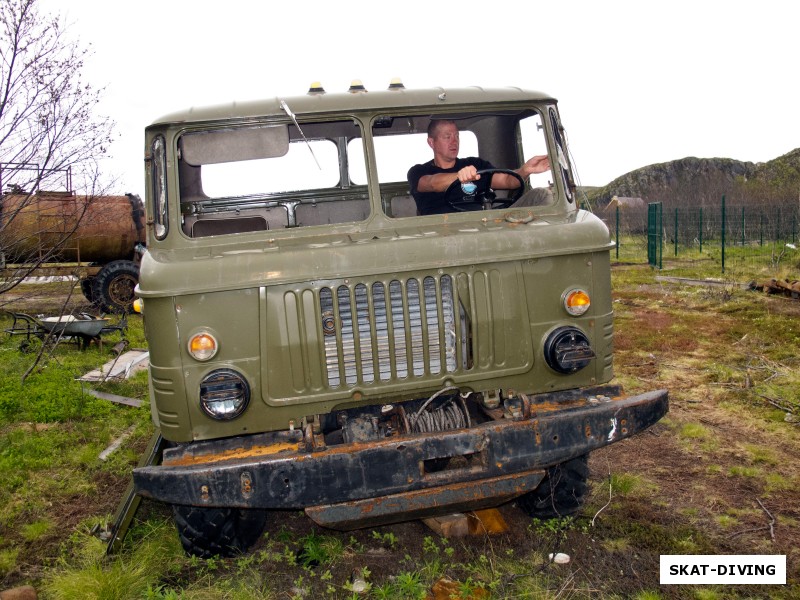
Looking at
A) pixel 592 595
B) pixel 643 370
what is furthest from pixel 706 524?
pixel 643 370

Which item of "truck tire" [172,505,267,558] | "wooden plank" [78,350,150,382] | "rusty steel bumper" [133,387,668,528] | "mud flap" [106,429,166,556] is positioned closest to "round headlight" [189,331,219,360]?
"rusty steel bumper" [133,387,668,528]

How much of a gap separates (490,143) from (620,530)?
8.97ft

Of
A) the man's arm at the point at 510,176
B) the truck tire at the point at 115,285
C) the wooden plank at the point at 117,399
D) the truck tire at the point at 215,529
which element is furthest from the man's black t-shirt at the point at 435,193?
the truck tire at the point at 115,285

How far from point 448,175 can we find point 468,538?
2.21 m

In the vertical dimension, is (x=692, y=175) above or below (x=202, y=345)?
above

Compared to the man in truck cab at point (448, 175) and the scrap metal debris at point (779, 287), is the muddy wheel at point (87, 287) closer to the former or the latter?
the man in truck cab at point (448, 175)

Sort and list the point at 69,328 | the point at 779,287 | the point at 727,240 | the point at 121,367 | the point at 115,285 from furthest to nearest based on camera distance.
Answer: the point at 727,240, the point at 115,285, the point at 779,287, the point at 69,328, the point at 121,367

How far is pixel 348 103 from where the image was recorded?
157 inches

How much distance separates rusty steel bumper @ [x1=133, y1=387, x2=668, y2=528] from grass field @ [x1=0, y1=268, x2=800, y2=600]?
0.42 m

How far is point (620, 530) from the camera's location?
391 centimetres

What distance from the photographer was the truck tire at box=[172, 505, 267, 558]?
3719mm

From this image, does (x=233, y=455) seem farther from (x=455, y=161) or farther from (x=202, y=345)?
(x=455, y=161)

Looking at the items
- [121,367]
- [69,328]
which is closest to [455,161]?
[121,367]

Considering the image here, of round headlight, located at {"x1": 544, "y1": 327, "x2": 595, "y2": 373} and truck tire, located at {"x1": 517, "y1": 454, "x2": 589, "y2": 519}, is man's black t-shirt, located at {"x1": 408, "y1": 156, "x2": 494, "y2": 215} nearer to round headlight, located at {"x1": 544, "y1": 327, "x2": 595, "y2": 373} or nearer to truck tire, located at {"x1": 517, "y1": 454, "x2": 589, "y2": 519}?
round headlight, located at {"x1": 544, "y1": 327, "x2": 595, "y2": 373}
